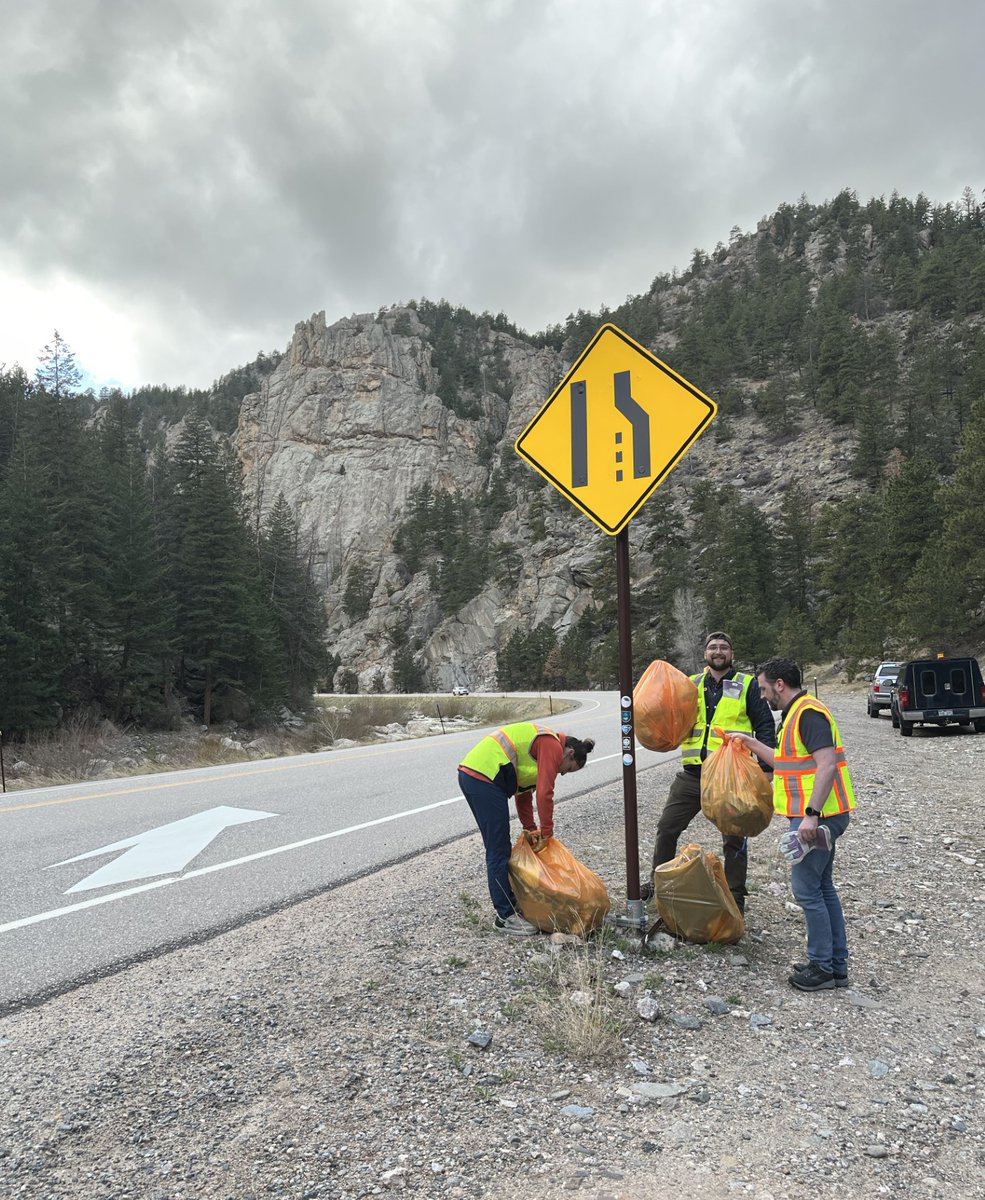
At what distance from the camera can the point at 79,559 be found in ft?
88.0

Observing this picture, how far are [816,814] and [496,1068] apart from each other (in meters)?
2.00

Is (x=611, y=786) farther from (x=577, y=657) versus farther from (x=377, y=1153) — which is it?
(x=577, y=657)

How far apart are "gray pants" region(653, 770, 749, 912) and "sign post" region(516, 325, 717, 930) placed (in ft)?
2.57

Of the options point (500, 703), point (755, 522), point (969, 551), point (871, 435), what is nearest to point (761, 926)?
point (969, 551)

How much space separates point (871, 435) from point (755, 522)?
576 inches

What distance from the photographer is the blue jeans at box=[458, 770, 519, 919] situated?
14.6ft

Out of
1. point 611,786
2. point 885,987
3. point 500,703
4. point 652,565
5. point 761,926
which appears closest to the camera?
point 885,987

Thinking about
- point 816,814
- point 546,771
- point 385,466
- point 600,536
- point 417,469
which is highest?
point 385,466

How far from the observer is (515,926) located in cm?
445

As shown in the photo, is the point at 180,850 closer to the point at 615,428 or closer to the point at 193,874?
the point at 193,874

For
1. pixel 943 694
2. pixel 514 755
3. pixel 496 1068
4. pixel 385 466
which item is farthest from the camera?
pixel 385 466

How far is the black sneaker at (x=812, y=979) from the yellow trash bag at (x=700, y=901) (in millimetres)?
439

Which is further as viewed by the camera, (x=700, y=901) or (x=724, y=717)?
(x=724, y=717)

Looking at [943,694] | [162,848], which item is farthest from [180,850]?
[943,694]
